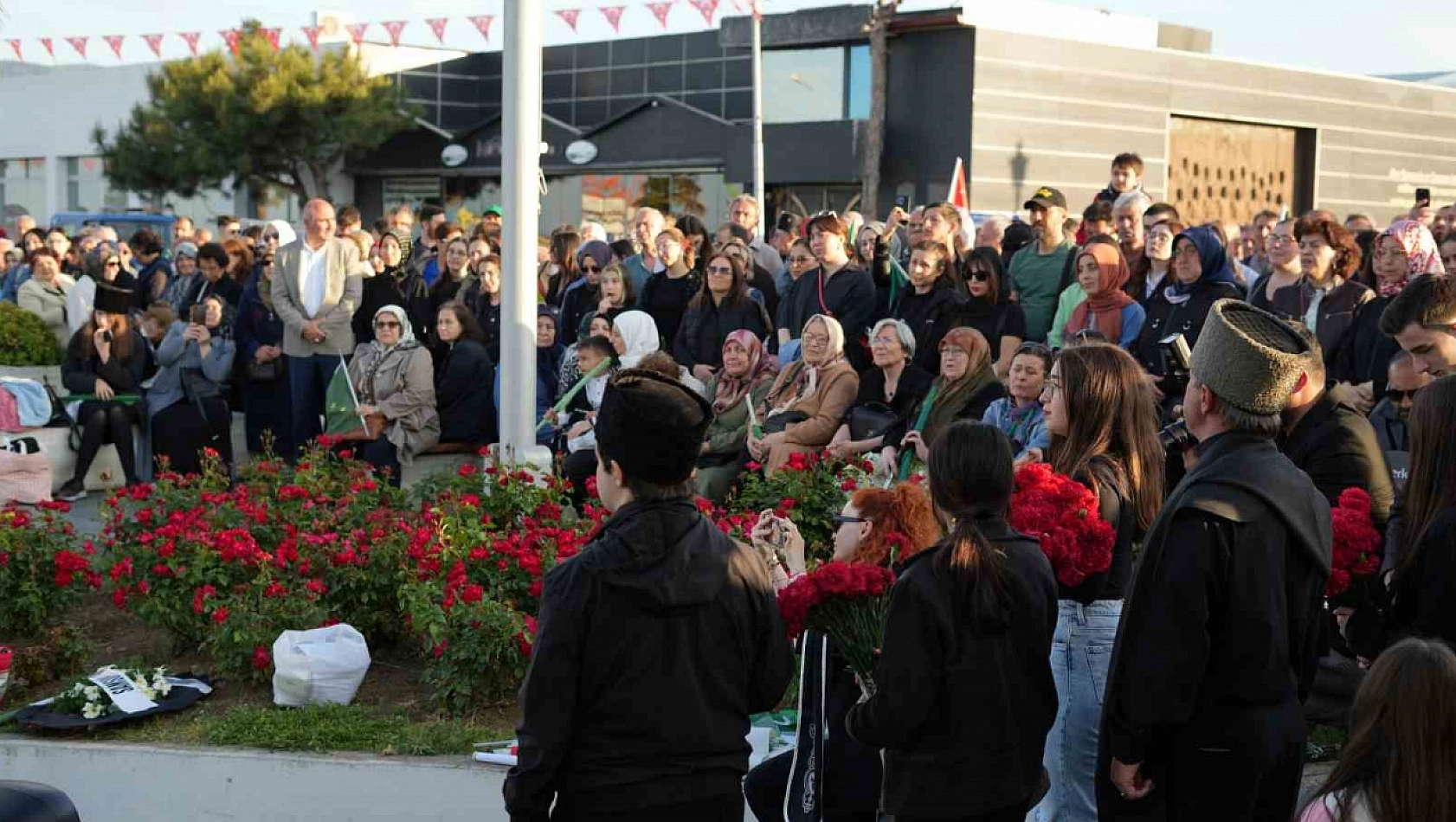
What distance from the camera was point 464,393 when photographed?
12.0 metres

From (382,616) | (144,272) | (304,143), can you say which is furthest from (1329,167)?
(382,616)

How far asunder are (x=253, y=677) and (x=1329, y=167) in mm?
35228

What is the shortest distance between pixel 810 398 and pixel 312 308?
4.95m

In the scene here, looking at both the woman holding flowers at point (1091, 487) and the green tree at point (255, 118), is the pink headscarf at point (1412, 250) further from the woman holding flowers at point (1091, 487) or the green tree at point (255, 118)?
the green tree at point (255, 118)

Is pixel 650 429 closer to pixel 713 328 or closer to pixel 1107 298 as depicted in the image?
pixel 1107 298

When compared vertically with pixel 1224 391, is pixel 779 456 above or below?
below

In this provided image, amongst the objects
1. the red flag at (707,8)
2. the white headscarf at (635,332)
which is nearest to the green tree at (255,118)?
the red flag at (707,8)

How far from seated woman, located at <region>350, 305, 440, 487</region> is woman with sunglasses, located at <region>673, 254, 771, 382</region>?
193 centimetres

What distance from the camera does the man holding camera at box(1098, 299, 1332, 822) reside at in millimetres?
3906

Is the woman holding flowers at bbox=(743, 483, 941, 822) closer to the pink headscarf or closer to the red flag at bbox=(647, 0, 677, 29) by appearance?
the pink headscarf

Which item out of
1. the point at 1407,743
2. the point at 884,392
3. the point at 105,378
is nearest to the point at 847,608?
the point at 1407,743

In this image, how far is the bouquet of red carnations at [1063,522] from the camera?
4.71m

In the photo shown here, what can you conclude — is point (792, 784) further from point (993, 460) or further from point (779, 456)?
point (779, 456)

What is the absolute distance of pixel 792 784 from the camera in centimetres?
464
